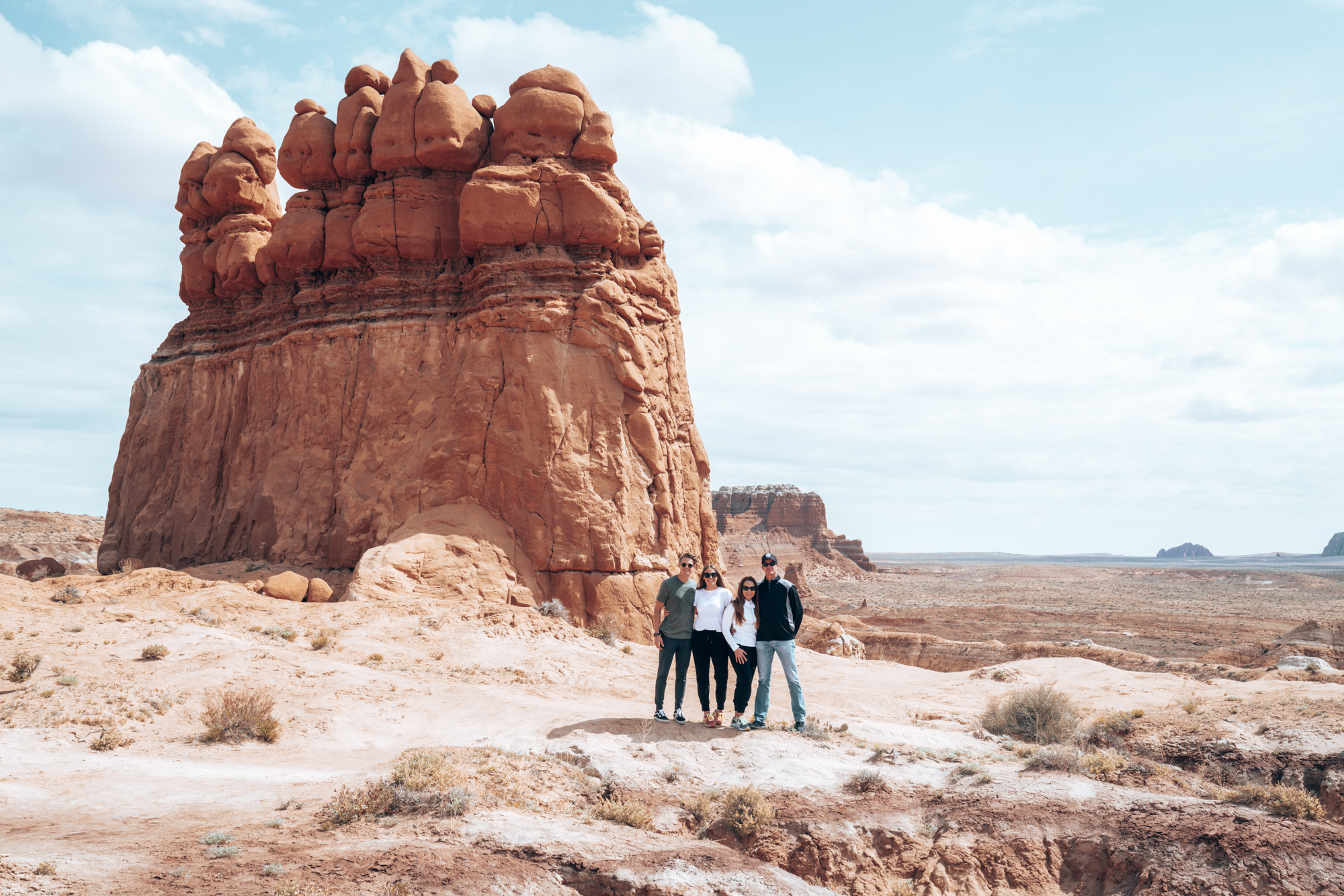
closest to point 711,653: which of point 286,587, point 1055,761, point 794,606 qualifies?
point 794,606

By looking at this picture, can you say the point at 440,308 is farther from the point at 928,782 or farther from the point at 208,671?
the point at 928,782

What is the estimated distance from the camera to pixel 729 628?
8.89 meters

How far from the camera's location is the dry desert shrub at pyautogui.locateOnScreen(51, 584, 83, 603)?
1333 centimetres

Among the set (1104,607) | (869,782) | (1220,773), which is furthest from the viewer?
(1104,607)

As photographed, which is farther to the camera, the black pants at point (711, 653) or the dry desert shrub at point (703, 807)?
the black pants at point (711, 653)

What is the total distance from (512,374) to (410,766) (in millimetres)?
12079

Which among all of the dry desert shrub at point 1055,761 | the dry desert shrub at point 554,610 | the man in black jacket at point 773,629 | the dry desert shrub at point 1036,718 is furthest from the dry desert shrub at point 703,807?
the dry desert shrub at point 554,610

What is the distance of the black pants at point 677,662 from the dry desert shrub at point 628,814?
1763 millimetres

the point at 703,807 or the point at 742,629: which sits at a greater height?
the point at 742,629

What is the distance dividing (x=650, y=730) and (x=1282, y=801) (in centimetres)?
602

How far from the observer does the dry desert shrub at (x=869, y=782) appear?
7926 mm

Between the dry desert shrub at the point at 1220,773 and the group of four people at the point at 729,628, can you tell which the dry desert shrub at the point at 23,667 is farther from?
the dry desert shrub at the point at 1220,773

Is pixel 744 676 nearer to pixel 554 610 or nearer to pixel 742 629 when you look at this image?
pixel 742 629

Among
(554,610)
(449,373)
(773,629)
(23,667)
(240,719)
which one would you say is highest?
(449,373)
